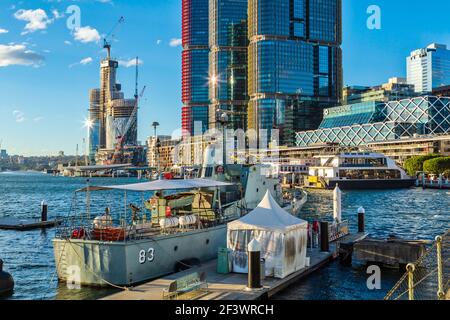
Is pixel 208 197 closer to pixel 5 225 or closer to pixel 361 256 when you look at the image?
pixel 361 256

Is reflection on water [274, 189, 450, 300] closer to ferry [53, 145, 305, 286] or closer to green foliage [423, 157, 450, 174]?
ferry [53, 145, 305, 286]

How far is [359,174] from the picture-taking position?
412ft

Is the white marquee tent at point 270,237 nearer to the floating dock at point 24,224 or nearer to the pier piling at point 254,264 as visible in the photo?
the pier piling at point 254,264

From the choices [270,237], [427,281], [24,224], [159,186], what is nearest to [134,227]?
[159,186]

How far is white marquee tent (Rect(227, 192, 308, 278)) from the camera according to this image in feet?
71.6

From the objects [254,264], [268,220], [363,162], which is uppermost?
[363,162]

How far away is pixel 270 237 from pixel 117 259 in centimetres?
736

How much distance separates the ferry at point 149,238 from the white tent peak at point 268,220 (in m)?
4.02

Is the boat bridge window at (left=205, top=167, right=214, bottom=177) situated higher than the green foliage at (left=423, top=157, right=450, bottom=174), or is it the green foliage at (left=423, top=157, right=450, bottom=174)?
the boat bridge window at (left=205, top=167, right=214, bottom=177)

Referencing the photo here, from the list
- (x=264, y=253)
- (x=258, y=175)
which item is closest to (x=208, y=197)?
(x=258, y=175)

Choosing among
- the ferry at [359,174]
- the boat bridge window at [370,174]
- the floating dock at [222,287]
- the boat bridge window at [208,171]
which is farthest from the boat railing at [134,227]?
the boat bridge window at [370,174]

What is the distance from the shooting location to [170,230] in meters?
25.4

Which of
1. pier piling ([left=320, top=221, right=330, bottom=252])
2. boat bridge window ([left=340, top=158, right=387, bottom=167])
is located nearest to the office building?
boat bridge window ([left=340, top=158, right=387, bottom=167])

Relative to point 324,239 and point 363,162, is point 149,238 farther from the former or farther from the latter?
point 363,162
